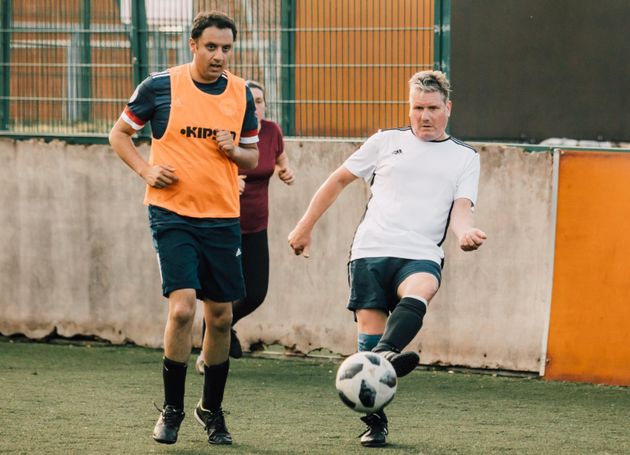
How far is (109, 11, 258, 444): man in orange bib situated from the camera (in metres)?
6.02

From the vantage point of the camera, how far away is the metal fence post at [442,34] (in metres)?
9.12

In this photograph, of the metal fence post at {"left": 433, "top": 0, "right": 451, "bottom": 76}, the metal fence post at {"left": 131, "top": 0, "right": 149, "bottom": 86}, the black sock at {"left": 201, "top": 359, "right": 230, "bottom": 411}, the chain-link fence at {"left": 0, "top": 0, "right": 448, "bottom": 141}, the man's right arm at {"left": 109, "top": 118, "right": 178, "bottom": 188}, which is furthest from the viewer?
the metal fence post at {"left": 131, "top": 0, "right": 149, "bottom": 86}

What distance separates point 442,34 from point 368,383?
421cm

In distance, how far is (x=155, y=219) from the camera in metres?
6.07

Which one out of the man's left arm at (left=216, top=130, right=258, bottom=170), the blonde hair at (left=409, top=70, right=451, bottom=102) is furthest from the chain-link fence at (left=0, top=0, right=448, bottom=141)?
the man's left arm at (left=216, top=130, right=258, bottom=170)

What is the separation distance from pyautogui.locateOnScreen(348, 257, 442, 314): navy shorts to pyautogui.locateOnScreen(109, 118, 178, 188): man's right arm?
1020 millimetres

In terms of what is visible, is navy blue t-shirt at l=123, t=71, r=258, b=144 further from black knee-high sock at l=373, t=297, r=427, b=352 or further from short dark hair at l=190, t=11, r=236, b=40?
black knee-high sock at l=373, t=297, r=427, b=352

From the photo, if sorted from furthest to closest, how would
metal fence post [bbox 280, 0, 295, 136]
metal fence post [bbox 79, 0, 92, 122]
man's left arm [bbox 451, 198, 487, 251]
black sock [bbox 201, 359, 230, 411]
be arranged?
metal fence post [bbox 79, 0, 92, 122] → metal fence post [bbox 280, 0, 295, 136] → black sock [bbox 201, 359, 230, 411] → man's left arm [bbox 451, 198, 487, 251]

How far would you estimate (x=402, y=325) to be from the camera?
5.75m

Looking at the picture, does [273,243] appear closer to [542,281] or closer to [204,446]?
[542,281]

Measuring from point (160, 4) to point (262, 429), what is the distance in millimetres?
4363

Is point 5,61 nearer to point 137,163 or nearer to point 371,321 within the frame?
point 137,163

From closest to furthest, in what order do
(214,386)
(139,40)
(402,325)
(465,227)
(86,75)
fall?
(402,325) → (465,227) → (214,386) → (139,40) → (86,75)

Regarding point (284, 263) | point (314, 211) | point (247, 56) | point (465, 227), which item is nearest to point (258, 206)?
point (284, 263)
